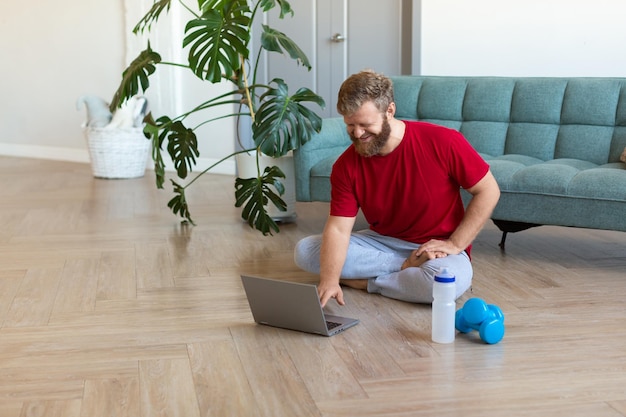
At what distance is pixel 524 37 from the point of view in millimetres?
5355

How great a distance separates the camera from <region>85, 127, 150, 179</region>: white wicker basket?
6.59 meters

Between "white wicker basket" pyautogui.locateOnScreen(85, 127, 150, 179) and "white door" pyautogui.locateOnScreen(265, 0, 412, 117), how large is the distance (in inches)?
47.7

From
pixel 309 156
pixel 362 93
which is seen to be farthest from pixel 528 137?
pixel 362 93

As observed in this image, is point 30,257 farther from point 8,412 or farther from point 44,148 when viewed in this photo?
point 44,148

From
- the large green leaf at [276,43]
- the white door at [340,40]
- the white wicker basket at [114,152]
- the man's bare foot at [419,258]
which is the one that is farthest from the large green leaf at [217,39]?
the white wicker basket at [114,152]

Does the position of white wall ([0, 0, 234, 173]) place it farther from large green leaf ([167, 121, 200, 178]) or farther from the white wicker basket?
large green leaf ([167, 121, 200, 178])

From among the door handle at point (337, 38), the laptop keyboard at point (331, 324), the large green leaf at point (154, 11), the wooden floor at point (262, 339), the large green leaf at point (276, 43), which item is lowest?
the wooden floor at point (262, 339)

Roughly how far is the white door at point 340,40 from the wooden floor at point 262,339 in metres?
2.10

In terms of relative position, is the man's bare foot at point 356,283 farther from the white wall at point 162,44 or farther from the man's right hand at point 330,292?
the white wall at point 162,44

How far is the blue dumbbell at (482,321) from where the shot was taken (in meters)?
2.62

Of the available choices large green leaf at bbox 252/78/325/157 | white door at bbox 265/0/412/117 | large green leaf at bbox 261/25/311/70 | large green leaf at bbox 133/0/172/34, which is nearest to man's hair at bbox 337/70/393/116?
large green leaf at bbox 252/78/325/157

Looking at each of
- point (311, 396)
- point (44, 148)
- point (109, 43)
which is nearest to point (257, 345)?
point (311, 396)

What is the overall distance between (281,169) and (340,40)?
2.01 metres

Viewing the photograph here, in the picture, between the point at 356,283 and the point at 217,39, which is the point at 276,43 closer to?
the point at 217,39
